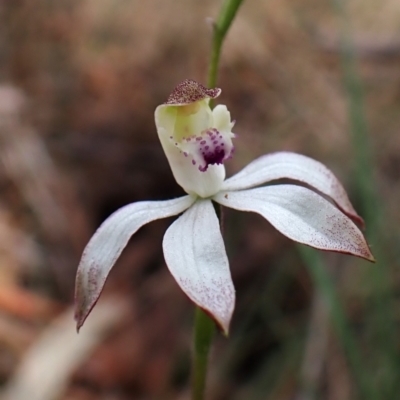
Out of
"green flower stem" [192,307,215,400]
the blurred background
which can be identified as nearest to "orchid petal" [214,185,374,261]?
"green flower stem" [192,307,215,400]

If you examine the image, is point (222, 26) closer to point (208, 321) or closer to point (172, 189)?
point (208, 321)

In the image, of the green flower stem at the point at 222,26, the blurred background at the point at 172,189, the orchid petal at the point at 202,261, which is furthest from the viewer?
the blurred background at the point at 172,189

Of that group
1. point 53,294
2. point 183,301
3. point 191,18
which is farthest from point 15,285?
point 191,18

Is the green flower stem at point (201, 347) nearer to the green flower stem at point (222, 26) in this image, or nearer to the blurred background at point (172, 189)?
the green flower stem at point (222, 26)

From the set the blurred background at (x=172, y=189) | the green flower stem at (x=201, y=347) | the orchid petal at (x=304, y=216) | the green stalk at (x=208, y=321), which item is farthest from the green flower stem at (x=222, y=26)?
the blurred background at (x=172, y=189)

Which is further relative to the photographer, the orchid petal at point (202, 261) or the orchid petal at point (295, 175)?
the orchid petal at point (295, 175)

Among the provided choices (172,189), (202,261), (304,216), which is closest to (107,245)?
(202,261)
